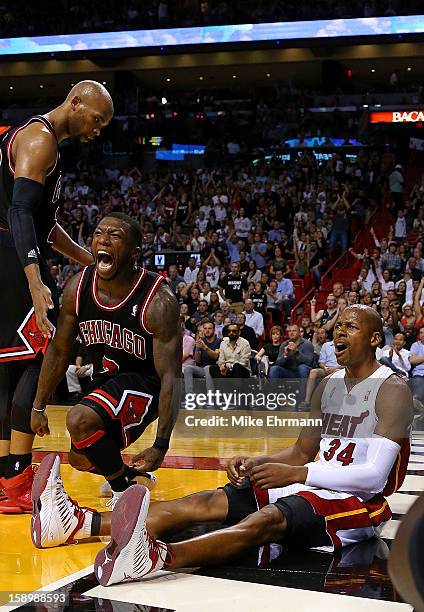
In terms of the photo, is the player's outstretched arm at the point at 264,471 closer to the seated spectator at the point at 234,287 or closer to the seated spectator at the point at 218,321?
the seated spectator at the point at 218,321

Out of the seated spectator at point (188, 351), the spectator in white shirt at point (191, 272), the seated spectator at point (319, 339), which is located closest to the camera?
the seated spectator at point (188, 351)

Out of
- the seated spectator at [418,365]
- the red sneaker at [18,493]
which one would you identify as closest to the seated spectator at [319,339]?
the seated spectator at [418,365]

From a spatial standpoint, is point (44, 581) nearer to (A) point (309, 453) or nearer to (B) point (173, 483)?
(A) point (309, 453)

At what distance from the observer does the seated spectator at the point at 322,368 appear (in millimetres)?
8109

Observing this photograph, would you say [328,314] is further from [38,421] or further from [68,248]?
[38,421]

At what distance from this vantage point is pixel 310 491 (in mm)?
3170

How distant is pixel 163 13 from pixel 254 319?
12.9 m

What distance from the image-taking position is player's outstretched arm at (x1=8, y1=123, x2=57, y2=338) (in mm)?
3521

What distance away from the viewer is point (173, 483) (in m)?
4.59

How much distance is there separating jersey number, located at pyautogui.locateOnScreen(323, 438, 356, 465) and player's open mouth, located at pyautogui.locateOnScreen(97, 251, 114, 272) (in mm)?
1232

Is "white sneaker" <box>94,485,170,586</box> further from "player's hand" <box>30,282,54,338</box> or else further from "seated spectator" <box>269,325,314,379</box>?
"seated spectator" <box>269,325,314,379</box>

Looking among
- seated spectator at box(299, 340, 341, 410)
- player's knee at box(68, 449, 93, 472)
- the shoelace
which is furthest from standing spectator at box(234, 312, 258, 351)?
the shoelace

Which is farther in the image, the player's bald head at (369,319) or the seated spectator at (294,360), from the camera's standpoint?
the seated spectator at (294,360)

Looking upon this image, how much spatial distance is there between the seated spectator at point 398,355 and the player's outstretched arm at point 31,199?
18.1ft
